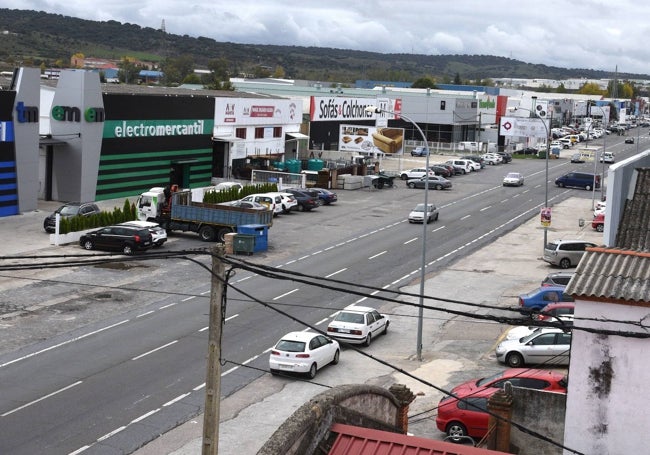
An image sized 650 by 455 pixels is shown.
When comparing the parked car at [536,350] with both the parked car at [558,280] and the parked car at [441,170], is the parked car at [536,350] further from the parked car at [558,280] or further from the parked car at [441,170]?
the parked car at [441,170]

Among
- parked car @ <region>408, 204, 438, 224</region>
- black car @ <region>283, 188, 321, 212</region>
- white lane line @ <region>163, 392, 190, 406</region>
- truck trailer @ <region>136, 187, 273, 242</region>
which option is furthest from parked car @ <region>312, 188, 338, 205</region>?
white lane line @ <region>163, 392, 190, 406</region>

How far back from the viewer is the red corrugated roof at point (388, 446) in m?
11.5

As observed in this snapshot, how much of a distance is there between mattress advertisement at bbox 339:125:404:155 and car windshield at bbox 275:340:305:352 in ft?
179

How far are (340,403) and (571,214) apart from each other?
5354 cm

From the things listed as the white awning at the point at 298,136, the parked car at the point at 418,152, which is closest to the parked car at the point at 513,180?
the white awning at the point at 298,136

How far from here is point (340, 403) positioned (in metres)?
12.5

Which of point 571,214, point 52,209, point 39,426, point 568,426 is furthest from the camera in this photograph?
point 571,214

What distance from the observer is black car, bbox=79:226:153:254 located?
4297 centimetres

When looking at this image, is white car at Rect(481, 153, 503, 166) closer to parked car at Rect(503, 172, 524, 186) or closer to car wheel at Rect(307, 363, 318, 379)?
parked car at Rect(503, 172, 524, 186)

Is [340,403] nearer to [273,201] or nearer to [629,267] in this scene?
[629,267]

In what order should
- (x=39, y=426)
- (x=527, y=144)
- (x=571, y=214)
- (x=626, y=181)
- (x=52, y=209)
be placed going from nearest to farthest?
1. (x=626, y=181)
2. (x=39, y=426)
3. (x=52, y=209)
4. (x=571, y=214)
5. (x=527, y=144)

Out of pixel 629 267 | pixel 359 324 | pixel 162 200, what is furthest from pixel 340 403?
pixel 162 200

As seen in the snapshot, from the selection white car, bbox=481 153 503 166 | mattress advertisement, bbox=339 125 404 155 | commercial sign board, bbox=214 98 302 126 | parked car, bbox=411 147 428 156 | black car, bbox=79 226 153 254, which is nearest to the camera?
black car, bbox=79 226 153 254

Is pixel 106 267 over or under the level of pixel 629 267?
under
